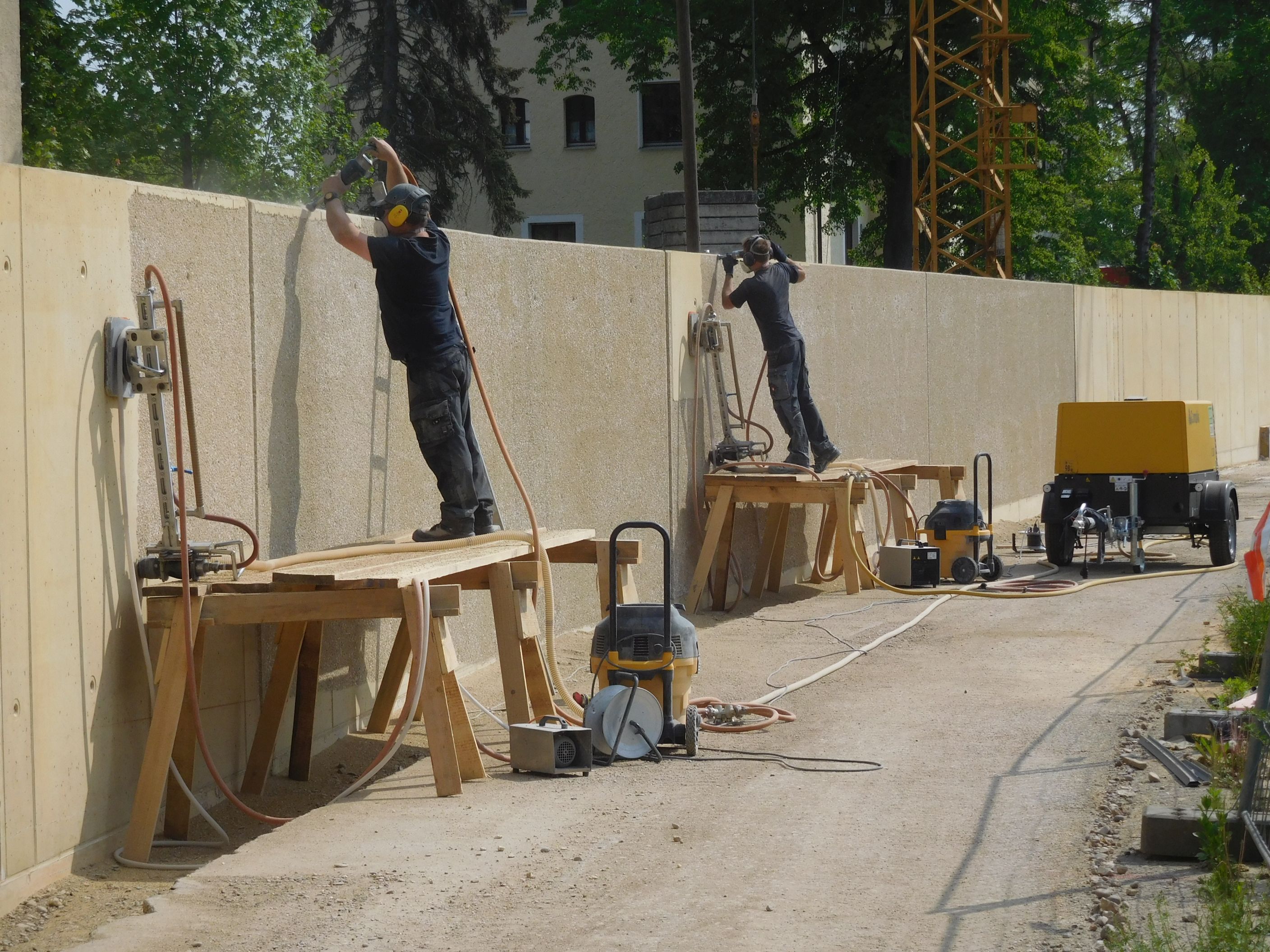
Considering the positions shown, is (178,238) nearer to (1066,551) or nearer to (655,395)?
(655,395)

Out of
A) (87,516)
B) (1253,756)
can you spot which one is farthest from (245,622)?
(1253,756)

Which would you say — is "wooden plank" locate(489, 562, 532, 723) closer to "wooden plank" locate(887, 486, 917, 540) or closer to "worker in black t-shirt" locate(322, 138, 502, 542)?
"worker in black t-shirt" locate(322, 138, 502, 542)

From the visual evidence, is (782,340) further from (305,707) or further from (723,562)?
(305,707)

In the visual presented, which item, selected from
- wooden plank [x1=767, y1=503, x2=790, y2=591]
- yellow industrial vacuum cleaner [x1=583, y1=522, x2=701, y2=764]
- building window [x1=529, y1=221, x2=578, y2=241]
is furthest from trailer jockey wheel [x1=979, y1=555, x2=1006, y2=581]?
building window [x1=529, y1=221, x2=578, y2=241]

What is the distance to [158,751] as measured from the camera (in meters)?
5.54

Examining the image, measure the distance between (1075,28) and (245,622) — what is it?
3228 cm

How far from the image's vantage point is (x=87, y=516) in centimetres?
543

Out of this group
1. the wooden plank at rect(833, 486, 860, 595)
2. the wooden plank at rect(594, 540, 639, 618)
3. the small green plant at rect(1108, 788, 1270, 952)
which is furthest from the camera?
the wooden plank at rect(833, 486, 860, 595)

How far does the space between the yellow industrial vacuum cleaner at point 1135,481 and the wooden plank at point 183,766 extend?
8.63m

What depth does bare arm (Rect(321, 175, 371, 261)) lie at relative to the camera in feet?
22.1

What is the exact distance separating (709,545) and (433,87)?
2756cm

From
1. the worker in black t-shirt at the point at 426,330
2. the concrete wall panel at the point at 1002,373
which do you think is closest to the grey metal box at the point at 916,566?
the concrete wall panel at the point at 1002,373

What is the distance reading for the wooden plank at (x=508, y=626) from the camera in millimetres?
6594

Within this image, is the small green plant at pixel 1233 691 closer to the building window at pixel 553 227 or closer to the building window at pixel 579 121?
the building window at pixel 553 227
